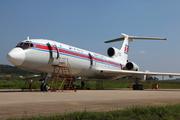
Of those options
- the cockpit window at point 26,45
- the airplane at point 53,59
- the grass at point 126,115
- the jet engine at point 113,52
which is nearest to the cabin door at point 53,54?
the airplane at point 53,59

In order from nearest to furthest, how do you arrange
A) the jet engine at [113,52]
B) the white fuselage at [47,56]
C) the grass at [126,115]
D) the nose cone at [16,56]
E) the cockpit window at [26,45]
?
the grass at [126,115], the nose cone at [16,56], the white fuselage at [47,56], the cockpit window at [26,45], the jet engine at [113,52]

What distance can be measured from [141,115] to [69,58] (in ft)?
44.6

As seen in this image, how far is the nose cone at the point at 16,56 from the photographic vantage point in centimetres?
1445

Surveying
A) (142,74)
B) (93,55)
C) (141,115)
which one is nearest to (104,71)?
(93,55)

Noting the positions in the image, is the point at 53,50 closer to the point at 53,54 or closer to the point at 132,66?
the point at 53,54

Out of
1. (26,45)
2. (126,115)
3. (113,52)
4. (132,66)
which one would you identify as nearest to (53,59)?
(26,45)

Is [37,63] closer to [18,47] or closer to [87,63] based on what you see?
[18,47]

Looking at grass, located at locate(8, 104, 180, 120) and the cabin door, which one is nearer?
grass, located at locate(8, 104, 180, 120)

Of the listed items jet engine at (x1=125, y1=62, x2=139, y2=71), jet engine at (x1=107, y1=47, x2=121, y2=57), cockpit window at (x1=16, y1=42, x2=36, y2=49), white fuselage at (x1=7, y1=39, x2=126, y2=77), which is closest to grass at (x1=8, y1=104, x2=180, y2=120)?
white fuselage at (x1=7, y1=39, x2=126, y2=77)

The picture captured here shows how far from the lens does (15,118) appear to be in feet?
17.1

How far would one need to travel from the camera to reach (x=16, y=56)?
47.9 feet

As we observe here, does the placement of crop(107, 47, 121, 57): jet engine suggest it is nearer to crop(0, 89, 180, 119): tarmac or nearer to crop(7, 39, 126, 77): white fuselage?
crop(7, 39, 126, 77): white fuselage

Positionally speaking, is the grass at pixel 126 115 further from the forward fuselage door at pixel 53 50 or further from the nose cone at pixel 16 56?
the forward fuselage door at pixel 53 50

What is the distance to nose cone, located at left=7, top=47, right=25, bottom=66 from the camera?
14453mm
